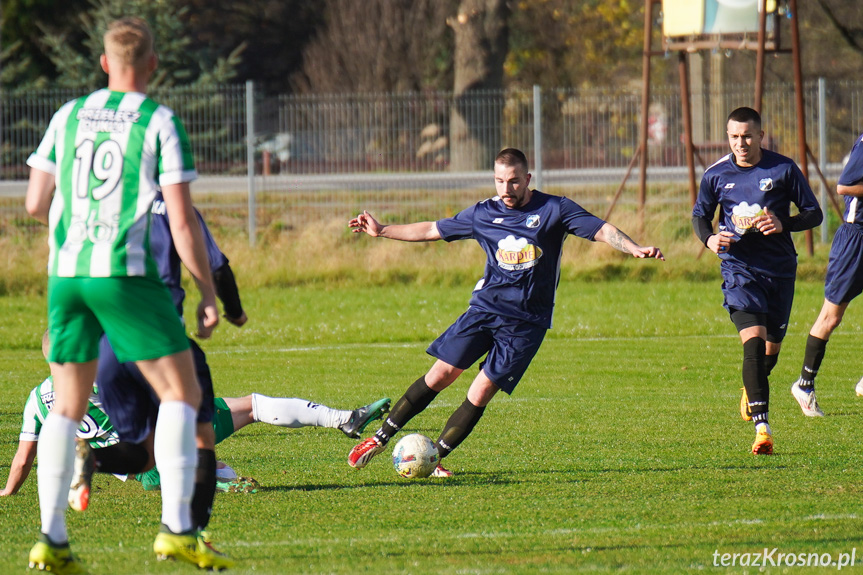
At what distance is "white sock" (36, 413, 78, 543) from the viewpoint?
162 inches

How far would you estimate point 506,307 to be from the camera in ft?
21.2

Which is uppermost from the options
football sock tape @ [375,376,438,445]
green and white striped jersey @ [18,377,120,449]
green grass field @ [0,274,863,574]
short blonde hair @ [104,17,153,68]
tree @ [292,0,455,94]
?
tree @ [292,0,455,94]

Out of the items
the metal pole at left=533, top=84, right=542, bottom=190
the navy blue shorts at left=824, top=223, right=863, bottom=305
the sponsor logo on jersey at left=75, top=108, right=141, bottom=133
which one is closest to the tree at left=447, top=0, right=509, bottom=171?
the metal pole at left=533, top=84, right=542, bottom=190

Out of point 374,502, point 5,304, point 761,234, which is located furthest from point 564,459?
point 5,304

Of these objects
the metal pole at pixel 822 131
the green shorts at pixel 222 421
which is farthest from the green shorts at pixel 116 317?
the metal pole at pixel 822 131

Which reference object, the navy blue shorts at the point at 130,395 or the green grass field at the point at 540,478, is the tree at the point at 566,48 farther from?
the navy blue shorts at the point at 130,395

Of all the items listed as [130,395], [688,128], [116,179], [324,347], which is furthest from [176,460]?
[688,128]

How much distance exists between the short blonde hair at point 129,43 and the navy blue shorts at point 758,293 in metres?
4.27

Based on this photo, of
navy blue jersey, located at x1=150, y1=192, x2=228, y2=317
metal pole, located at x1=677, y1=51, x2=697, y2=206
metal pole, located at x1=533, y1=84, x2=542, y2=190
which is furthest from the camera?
metal pole, located at x1=533, y1=84, x2=542, y2=190

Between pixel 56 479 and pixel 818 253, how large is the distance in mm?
16035

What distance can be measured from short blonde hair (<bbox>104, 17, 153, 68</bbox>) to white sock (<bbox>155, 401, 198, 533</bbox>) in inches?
48.3

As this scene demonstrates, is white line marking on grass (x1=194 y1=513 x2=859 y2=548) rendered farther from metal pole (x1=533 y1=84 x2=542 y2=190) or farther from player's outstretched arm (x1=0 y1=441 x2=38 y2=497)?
metal pole (x1=533 y1=84 x2=542 y2=190)

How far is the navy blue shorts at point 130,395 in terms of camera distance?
479 centimetres

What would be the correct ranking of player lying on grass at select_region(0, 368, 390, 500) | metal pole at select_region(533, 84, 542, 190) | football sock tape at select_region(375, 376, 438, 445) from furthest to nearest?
metal pole at select_region(533, 84, 542, 190) < football sock tape at select_region(375, 376, 438, 445) < player lying on grass at select_region(0, 368, 390, 500)
